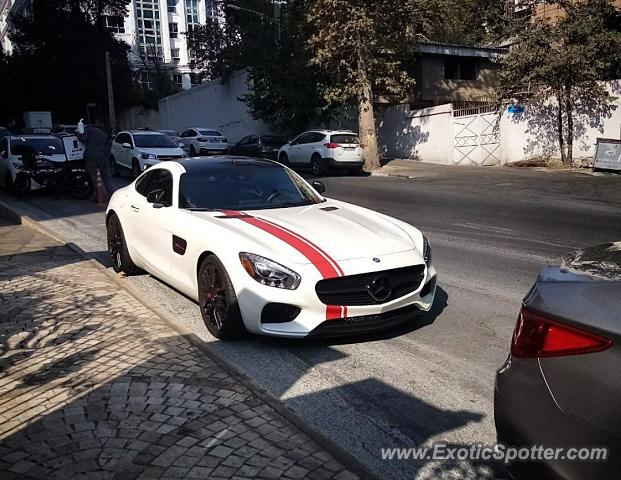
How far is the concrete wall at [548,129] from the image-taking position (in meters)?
20.4

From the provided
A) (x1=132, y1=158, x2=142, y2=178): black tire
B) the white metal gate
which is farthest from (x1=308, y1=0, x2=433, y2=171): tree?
(x1=132, y1=158, x2=142, y2=178): black tire

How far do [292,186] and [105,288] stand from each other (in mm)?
2223

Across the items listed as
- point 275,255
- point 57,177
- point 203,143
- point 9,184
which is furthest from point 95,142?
point 203,143

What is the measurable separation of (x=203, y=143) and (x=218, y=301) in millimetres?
24758

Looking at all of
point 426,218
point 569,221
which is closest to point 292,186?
point 426,218

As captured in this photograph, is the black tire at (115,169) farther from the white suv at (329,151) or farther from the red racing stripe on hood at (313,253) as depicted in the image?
the red racing stripe on hood at (313,253)

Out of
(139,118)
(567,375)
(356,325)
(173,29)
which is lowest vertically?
(356,325)

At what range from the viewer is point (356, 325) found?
4.45 meters

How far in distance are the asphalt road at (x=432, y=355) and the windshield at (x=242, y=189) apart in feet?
3.41

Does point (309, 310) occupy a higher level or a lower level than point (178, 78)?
lower

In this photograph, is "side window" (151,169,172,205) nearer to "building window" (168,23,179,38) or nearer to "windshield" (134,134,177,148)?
"windshield" (134,134,177,148)

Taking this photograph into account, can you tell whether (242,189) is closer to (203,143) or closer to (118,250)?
(118,250)

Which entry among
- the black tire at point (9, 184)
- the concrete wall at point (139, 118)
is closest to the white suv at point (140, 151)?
the black tire at point (9, 184)

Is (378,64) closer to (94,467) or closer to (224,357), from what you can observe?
(224,357)
